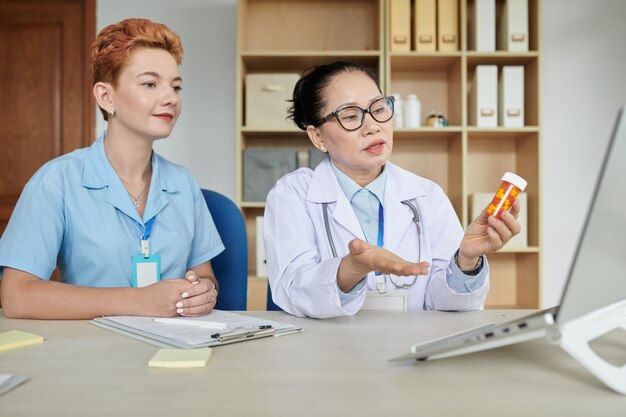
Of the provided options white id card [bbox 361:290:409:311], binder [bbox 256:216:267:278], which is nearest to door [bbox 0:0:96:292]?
binder [bbox 256:216:267:278]

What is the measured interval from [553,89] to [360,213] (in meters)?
2.52

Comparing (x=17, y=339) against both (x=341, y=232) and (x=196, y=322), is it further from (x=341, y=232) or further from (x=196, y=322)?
(x=341, y=232)

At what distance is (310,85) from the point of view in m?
1.66

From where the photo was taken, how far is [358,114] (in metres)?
1.56

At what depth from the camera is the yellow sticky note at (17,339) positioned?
0.96 metres

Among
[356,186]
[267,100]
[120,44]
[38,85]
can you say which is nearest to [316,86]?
[356,186]

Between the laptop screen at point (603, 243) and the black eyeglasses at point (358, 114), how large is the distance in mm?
890

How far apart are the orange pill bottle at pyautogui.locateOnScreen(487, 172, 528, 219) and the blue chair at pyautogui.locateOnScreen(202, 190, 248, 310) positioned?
2.51ft

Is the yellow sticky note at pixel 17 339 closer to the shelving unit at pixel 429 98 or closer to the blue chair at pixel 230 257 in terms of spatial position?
the blue chair at pixel 230 257

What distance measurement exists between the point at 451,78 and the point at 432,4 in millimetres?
487

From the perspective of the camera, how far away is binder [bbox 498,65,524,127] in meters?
3.22

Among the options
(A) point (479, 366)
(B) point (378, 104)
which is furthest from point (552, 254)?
(A) point (479, 366)

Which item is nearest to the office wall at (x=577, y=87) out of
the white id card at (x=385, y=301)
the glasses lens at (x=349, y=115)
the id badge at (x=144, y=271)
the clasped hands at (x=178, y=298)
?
the glasses lens at (x=349, y=115)

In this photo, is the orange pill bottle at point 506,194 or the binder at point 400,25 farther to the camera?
the binder at point 400,25
